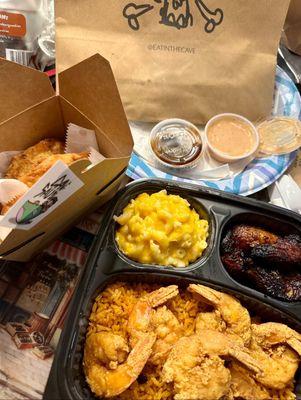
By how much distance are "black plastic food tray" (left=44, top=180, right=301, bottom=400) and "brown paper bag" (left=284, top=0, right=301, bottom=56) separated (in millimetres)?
1340

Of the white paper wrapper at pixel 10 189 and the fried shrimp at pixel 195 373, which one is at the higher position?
the white paper wrapper at pixel 10 189

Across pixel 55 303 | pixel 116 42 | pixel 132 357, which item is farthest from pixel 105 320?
pixel 116 42

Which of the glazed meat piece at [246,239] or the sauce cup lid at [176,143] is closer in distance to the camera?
the glazed meat piece at [246,239]

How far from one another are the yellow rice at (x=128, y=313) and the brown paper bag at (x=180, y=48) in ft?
3.39

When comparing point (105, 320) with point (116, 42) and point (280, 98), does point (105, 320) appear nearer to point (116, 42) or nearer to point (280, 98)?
point (116, 42)

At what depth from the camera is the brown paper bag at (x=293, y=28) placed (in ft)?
7.69

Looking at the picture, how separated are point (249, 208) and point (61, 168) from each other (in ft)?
2.94

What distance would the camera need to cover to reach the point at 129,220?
5.50 ft

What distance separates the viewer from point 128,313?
1594 mm

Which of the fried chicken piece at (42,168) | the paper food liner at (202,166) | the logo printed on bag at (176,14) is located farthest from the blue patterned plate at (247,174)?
the logo printed on bag at (176,14)

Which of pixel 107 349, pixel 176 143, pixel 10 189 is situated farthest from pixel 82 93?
pixel 107 349

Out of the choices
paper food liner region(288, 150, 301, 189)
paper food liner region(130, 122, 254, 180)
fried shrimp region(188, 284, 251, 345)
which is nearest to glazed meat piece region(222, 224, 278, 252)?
fried shrimp region(188, 284, 251, 345)

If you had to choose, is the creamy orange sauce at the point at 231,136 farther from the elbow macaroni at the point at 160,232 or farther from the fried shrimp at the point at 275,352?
the fried shrimp at the point at 275,352

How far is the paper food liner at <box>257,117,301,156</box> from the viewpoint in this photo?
2.19 m
